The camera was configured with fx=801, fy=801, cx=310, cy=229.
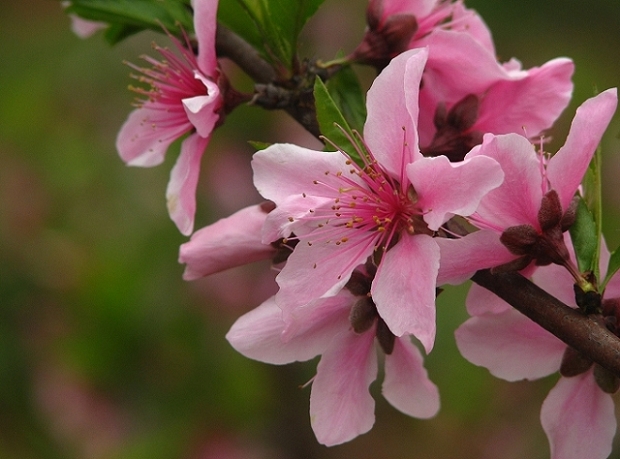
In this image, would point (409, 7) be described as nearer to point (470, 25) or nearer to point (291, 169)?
point (470, 25)

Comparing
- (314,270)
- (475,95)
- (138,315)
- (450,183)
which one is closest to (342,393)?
(314,270)

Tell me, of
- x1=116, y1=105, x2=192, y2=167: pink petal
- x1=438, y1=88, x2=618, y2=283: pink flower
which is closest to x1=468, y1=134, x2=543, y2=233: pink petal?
x1=438, y1=88, x2=618, y2=283: pink flower

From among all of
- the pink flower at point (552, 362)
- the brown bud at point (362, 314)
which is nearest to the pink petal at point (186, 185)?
the brown bud at point (362, 314)

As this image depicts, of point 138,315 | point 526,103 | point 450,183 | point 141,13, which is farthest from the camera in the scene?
point 138,315

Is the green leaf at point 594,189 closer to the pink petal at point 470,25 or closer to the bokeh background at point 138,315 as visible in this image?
the pink petal at point 470,25

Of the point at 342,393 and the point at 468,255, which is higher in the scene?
the point at 468,255

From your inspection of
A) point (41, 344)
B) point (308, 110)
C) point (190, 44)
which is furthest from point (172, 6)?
point (41, 344)

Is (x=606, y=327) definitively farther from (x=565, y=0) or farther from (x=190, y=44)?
(x=565, y=0)

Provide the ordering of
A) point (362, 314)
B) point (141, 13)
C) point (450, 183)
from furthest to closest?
point (141, 13) → point (362, 314) → point (450, 183)
